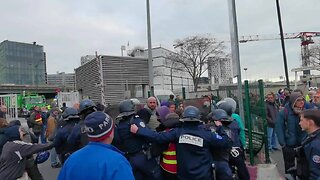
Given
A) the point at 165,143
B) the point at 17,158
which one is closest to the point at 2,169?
the point at 17,158

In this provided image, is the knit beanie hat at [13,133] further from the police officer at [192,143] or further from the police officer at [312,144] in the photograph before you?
the police officer at [312,144]

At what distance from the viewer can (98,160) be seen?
2465 millimetres

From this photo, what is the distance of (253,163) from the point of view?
7.38 metres

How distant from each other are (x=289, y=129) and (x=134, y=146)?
301 cm

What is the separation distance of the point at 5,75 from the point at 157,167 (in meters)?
121

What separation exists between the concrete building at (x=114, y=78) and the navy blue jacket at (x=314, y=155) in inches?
475

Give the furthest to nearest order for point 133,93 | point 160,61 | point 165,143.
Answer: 1. point 160,61
2. point 133,93
3. point 165,143

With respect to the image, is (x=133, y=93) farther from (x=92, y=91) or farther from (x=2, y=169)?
(x=2, y=169)

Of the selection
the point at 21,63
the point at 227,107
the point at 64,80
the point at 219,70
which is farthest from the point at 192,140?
the point at 21,63

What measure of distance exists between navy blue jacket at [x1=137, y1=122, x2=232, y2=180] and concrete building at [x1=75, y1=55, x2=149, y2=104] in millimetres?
10797

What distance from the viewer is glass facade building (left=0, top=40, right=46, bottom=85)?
11625cm

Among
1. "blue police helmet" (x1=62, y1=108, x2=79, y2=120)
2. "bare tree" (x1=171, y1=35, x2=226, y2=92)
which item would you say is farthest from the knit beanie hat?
"bare tree" (x1=171, y1=35, x2=226, y2=92)

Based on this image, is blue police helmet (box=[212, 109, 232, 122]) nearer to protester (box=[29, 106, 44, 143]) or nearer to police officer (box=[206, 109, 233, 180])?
police officer (box=[206, 109, 233, 180])

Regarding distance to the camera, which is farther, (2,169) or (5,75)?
(5,75)
